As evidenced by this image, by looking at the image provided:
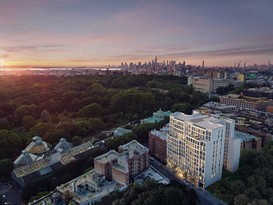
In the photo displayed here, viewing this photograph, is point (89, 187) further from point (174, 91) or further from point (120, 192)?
point (174, 91)

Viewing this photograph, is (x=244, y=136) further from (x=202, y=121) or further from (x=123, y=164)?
(x=123, y=164)

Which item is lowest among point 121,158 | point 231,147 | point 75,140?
point 75,140

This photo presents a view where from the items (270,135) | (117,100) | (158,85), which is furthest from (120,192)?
(158,85)

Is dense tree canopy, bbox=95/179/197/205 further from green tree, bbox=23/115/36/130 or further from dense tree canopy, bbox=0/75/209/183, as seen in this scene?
green tree, bbox=23/115/36/130

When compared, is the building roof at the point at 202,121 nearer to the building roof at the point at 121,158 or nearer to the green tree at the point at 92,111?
the building roof at the point at 121,158

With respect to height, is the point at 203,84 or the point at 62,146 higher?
the point at 203,84

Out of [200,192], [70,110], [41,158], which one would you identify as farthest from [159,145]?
[70,110]

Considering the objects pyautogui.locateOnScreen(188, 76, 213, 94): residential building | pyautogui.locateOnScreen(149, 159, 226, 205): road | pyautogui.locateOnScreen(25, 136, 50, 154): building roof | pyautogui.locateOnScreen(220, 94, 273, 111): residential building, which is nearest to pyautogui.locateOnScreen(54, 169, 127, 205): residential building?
pyautogui.locateOnScreen(149, 159, 226, 205): road

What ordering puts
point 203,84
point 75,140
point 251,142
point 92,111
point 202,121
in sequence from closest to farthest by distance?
point 202,121, point 251,142, point 75,140, point 92,111, point 203,84
